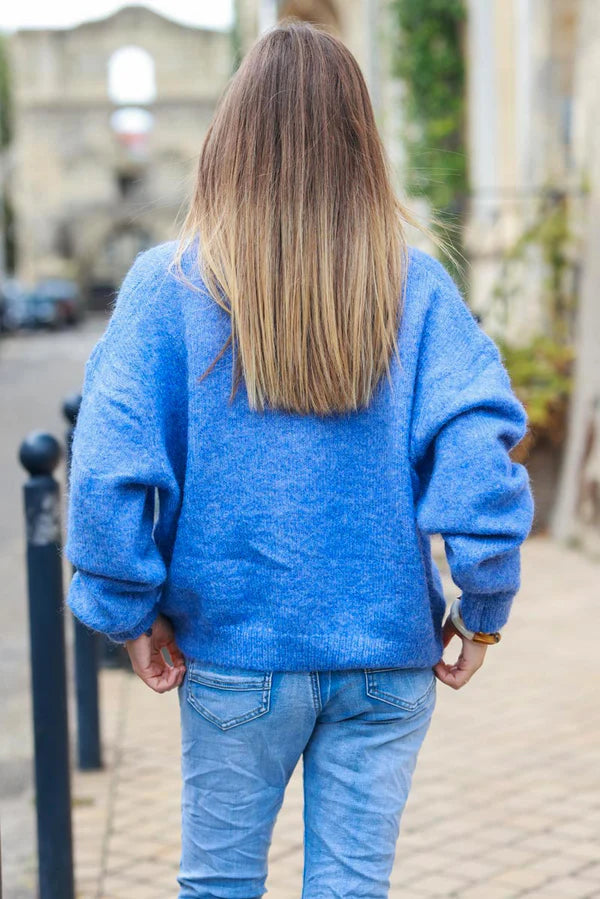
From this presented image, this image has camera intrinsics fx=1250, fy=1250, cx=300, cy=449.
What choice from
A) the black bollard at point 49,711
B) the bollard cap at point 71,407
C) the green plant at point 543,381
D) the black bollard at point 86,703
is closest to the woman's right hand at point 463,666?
the black bollard at point 49,711

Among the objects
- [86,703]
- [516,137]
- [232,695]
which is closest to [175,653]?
[232,695]

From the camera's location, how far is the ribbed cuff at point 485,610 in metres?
1.82

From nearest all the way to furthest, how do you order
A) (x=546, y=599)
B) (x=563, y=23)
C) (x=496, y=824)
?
(x=496, y=824)
(x=546, y=599)
(x=563, y=23)

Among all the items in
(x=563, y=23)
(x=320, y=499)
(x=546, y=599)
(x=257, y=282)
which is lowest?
(x=546, y=599)

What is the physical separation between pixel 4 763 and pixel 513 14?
765cm

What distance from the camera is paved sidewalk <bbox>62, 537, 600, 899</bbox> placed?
300cm

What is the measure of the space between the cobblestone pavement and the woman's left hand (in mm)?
1263

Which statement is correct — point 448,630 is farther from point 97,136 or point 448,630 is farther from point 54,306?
point 97,136

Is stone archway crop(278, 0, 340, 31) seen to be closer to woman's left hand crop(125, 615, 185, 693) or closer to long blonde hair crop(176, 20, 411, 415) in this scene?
long blonde hair crop(176, 20, 411, 415)

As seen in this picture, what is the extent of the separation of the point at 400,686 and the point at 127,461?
51cm

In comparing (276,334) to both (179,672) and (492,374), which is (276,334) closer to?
(492,374)

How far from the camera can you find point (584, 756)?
370 centimetres

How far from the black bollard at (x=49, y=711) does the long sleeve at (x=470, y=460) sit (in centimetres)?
127

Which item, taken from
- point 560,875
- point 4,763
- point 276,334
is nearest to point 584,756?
point 560,875
